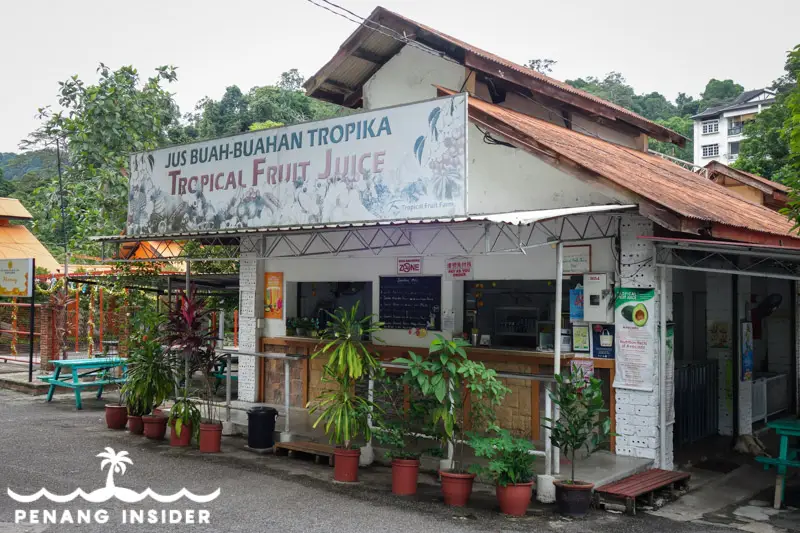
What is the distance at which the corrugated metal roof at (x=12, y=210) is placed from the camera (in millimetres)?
27031

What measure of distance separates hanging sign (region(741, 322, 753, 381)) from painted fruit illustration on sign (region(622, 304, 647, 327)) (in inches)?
118

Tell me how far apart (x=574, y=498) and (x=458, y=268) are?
13.2 ft

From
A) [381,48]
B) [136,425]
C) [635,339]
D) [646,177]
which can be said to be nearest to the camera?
[635,339]

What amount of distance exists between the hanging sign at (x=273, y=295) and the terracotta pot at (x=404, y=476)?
206 inches

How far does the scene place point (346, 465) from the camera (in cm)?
863

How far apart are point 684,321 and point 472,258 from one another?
369 centimetres

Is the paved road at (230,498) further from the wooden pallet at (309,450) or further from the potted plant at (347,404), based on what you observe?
the potted plant at (347,404)

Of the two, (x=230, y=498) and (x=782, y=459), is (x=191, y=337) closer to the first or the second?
(x=230, y=498)

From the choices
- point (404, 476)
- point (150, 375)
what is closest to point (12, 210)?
point (150, 375)

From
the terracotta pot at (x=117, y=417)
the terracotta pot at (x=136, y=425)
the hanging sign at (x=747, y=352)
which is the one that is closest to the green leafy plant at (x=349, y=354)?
the terracotta pot at (x=136, y=425)

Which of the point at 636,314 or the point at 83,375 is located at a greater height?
the point at 636,314

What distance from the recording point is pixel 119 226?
19.3 m

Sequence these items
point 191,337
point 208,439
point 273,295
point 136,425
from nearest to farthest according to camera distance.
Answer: point 208,439, point 191,337, point 136,425, point 273,295

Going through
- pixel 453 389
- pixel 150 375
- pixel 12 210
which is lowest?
pixel 150 375
